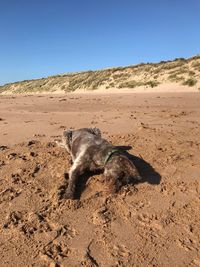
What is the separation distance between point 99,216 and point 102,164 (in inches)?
37.4

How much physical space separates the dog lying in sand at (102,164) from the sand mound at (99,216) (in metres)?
0.12

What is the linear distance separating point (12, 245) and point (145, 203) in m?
1.63

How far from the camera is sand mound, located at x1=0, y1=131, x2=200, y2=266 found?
3.23 m

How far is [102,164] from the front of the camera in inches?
185

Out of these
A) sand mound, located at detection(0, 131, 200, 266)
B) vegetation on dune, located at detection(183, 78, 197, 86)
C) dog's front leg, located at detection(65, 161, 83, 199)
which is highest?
dog's front leg, located at detection(65, 161, 83, 199)

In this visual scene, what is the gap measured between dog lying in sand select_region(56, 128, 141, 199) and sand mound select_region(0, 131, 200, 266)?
4.7 inches

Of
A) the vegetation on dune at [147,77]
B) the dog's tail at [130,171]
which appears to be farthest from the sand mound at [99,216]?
the vegetation on dune at [147,77]

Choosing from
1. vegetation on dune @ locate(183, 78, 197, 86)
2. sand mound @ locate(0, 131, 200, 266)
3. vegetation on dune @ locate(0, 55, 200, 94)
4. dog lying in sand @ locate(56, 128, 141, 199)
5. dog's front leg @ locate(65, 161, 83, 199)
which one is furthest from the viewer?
vegetation on dune @ locate(0, 55, 200, 94)

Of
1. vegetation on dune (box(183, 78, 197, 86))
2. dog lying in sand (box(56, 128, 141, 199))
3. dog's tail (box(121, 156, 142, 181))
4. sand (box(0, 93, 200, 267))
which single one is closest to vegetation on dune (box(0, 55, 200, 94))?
vegetation on dune (box(183, 78, 197, 86))

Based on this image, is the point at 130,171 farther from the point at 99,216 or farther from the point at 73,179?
the point at 99,216

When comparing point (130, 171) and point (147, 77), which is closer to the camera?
point (130, 171)

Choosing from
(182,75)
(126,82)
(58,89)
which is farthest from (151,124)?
(58,89)

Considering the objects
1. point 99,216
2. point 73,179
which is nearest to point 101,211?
point 99,216

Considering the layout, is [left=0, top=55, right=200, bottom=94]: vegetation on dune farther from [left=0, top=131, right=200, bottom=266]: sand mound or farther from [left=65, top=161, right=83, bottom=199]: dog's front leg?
[left=65, top=161, right=83, bottom=199]: dog's front leg
